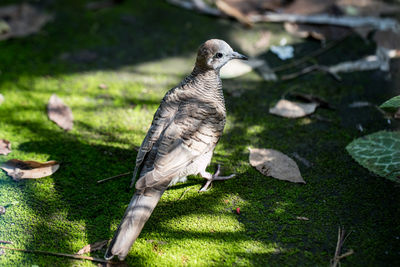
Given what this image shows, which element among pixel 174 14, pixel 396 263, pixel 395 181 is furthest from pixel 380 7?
pixel 396 263

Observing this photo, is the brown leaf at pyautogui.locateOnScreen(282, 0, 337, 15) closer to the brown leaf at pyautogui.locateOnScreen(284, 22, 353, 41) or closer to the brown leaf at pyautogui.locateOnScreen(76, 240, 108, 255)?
the brown leaf at pyautogui.locateOnScreen(284, 22, 353, 41)

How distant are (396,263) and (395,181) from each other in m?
0.88

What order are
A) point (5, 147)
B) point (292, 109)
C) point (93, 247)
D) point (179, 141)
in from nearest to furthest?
1. point (93, 247)
2. point (179, 141)
3. point (5, 147)
4. point (292, 109)

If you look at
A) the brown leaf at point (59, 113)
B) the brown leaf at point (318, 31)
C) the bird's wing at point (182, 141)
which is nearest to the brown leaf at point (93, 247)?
the bird's wing at point (182, 141)

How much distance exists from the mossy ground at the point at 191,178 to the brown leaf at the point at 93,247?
0.07m

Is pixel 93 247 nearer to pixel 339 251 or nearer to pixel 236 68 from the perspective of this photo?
pixel 339 251

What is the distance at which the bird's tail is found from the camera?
276cm

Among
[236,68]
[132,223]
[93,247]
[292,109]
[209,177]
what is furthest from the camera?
[236,68]

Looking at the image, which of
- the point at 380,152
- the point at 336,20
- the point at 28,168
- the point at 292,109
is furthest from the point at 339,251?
the point at 336,20

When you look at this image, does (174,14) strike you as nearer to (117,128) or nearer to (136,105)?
(136,105)

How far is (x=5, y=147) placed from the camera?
3963mm

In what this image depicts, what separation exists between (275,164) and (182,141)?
1.04 m

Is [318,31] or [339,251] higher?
[318,31]

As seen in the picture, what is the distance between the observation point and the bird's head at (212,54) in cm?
365
